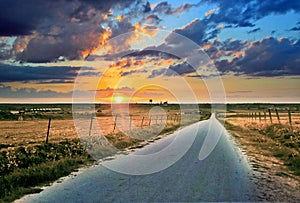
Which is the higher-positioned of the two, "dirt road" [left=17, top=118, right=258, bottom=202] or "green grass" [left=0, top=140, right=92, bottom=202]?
"dirt road" [left=17, top=118, right=258, bottom=202]

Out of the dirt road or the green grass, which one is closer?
the dirt road

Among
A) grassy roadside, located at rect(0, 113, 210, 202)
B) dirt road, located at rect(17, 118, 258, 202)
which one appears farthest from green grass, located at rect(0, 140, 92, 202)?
dirt road, located at rect(17, 118, 258, 202)

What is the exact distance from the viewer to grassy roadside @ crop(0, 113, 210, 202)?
9.08 meters

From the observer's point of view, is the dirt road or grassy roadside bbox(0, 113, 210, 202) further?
grassy roadside bbox(0, 113, 210, 202)

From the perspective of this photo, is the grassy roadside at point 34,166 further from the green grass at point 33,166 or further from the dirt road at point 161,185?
the dirt road at point 161,185

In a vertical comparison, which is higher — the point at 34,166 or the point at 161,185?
the point at 161,185

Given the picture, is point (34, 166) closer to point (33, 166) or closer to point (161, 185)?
point (33, 166)

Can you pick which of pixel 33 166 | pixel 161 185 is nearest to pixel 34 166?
pixel 33 166

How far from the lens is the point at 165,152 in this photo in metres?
16.4

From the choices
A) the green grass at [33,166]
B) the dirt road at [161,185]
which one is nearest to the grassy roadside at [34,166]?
the green grass at [33,166]

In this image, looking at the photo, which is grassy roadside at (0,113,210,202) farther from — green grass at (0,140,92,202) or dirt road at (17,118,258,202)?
dirt road at (17,118,258,202)

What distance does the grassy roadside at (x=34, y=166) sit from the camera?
9078 millimetres

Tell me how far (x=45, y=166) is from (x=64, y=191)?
3360 millimetres

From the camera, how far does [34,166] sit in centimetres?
1180
